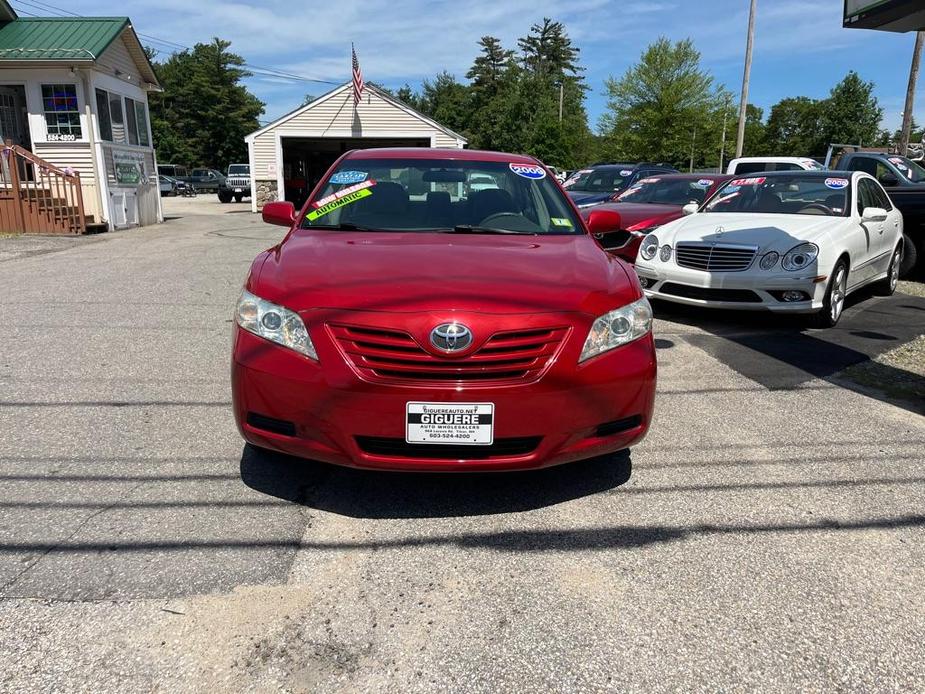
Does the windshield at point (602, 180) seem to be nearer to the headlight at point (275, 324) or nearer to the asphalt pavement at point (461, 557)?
the asphalt pavement at point (461, 557)

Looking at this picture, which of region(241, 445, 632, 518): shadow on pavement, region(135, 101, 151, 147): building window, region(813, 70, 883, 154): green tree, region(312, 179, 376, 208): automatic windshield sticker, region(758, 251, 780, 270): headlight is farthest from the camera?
region(813, 70, 883, 154): green tree

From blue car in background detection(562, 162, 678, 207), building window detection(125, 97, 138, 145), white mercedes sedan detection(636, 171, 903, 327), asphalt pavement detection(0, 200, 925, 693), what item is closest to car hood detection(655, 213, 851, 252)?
white mercedes sedan detection(636, 171, 903, 327)

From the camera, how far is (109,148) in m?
17.5

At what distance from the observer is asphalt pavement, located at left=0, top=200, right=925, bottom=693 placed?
7.36ft

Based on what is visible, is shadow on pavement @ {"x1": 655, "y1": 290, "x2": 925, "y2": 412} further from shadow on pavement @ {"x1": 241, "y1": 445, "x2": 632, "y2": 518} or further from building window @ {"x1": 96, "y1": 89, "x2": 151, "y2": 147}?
building window @ {"x1": 96, "y1": 89, "x2": 151, "y2": 147}

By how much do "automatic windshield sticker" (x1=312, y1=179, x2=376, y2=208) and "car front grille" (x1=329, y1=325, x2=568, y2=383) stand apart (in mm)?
1733

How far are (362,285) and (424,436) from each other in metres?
0.72

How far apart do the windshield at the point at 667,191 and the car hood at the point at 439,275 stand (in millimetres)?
7445

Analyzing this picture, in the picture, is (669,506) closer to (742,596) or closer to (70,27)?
(742,596)

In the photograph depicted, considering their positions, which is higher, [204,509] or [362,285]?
[362,285]

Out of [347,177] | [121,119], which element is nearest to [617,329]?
[347,177]

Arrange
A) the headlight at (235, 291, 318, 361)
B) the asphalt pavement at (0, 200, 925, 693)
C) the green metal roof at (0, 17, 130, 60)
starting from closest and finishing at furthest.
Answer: the asphalt pavement at (0, 200, 925, 693) → the headlight at (235, 291, 318, 361) → the green metal roof at (0, 17, 130, 60)

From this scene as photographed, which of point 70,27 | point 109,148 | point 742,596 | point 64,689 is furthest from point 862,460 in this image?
point 70,27

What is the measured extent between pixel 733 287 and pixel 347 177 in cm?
414
